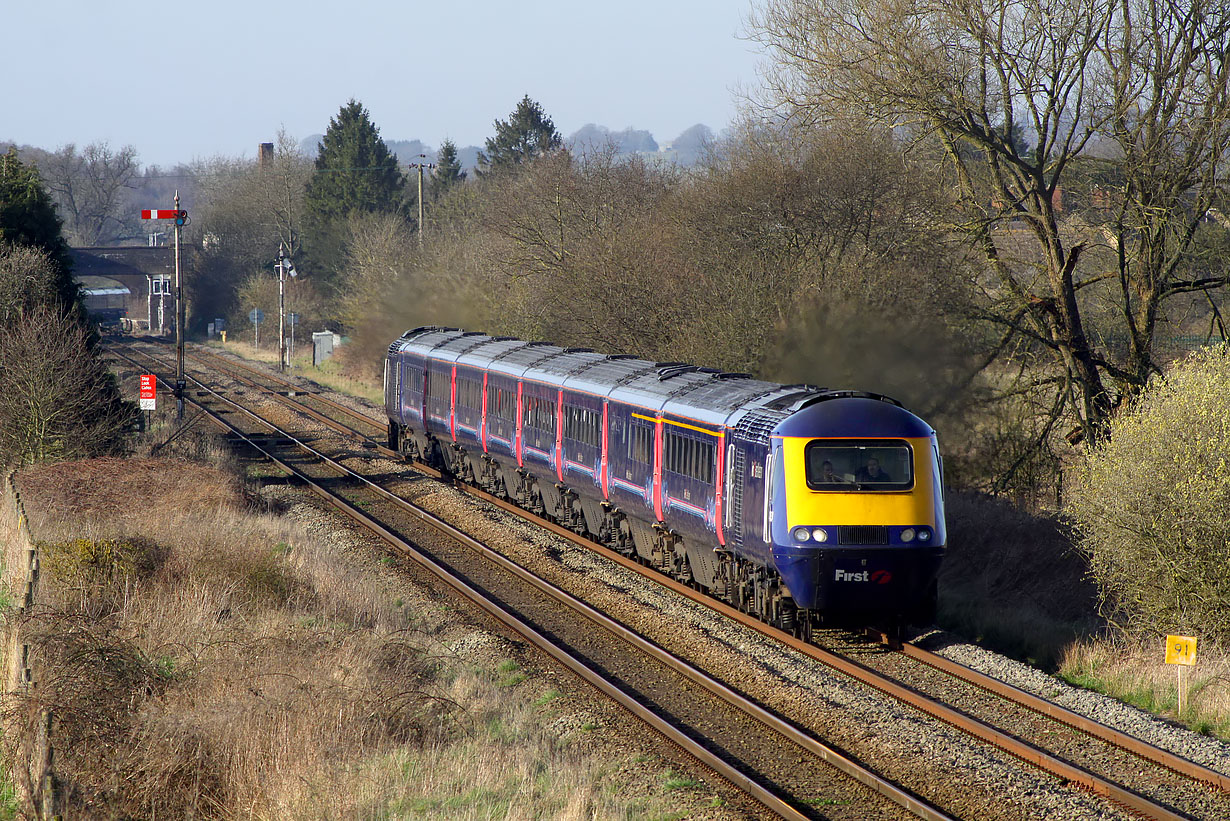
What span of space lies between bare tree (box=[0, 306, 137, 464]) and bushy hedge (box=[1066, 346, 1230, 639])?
702 inches

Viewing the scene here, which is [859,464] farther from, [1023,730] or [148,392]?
[148,392]

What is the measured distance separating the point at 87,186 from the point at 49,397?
92.4 m

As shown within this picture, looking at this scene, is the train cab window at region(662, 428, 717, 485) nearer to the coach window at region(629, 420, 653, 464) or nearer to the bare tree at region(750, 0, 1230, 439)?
the coach window at region(629, 420, 653, 464)

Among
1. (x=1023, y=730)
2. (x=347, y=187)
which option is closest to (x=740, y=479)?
(x=1023, y=730)

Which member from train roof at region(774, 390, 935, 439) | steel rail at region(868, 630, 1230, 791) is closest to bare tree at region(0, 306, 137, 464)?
train roof at region(774, 390, 935, 439)

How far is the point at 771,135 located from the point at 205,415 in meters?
19.3

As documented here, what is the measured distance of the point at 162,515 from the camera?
1764 cm

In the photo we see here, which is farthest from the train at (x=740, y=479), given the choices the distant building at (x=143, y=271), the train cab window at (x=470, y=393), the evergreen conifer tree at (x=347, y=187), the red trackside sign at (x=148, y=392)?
the distant building at (x=143, y=271)

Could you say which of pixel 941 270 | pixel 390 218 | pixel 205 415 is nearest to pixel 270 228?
pixel 390 218

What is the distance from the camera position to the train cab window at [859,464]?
12672 millimetres

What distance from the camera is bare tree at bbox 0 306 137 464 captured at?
22078 millimetres

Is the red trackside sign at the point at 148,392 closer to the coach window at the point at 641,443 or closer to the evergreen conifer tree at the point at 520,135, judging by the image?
the coach window at the point at 641,443

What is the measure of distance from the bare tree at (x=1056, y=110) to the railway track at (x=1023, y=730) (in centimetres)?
1006

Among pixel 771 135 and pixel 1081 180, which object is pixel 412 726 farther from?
pixel 771 135
